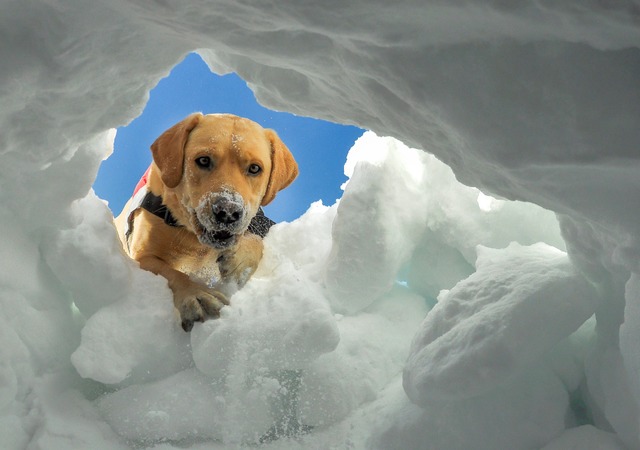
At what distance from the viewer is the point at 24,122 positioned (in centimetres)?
139

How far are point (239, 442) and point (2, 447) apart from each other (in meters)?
0.67

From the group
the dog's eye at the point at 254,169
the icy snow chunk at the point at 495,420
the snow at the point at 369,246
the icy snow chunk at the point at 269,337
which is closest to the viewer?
the snow at the point at 369,246

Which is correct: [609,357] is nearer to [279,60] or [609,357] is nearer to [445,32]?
[445,32]

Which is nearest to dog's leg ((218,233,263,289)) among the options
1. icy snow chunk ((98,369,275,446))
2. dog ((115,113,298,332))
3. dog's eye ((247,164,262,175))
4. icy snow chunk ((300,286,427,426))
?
dog ((115,113,298,332))

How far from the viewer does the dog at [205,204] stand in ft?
7.72

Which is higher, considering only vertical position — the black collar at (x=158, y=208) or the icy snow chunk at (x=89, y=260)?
the icy snow chunk at (x=89, y=260)

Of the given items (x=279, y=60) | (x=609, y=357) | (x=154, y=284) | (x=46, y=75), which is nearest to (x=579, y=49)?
(x=279, y=60)

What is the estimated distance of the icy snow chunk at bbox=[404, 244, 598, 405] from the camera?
1396mm

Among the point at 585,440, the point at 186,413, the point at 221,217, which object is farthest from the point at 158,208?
the point at 585,440

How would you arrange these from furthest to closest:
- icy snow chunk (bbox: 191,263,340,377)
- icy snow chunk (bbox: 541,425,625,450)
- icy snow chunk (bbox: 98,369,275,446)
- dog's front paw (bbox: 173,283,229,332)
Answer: dog's front paw (bbox: 173,283,229,332) → icy snow chunk (bbox: 191,263,340,377) → icy snow chunk (bbox: 98,369,275,446) → icy snow chunk (bbox: 541,425,625,450)

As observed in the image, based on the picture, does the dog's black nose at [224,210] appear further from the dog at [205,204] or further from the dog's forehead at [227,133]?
the dog's forehead at [227,133]

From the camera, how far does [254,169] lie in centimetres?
263

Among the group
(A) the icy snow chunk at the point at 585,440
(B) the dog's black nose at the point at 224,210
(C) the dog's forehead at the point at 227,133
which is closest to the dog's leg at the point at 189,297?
(B) the dog's black nose at the point at 224,210

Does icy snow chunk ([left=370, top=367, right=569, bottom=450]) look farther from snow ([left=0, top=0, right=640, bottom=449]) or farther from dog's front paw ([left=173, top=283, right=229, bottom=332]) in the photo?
dog's front paw ([left=173, top=283, right=229, bottom=332])
